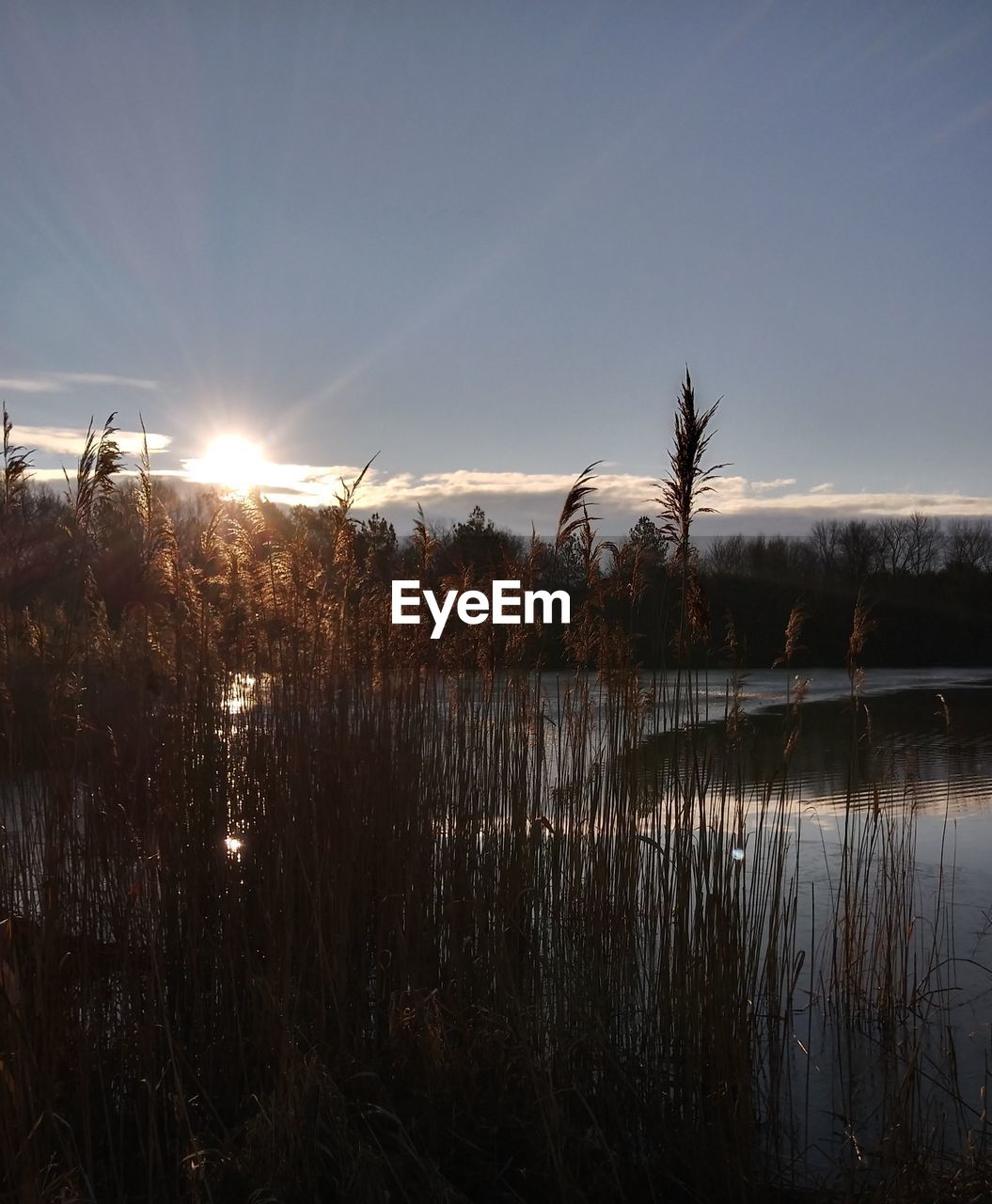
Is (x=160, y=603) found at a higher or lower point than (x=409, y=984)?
higher

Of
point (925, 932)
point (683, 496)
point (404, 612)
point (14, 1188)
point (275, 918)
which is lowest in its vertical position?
point (925, 932)

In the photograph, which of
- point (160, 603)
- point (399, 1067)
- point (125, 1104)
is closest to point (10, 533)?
point (160, 603)

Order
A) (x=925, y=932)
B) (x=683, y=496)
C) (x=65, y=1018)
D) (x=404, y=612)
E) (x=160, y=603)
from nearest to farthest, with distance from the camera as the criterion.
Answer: (x=65, y=1018) → (x=683, y=496) → (x=160, y=603) → (x=404, y=612) → (x=925, y=932)

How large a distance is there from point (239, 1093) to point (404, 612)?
6.85 feet

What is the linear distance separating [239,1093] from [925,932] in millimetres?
3672

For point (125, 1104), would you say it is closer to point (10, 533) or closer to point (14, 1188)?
point (14, 1188)

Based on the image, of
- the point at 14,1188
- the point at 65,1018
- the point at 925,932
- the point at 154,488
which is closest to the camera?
the point at 14,1188

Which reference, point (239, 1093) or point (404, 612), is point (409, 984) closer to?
point (239, 1093)

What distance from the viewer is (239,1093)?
302 cm

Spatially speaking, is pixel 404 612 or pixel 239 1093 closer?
pixel 239 1093

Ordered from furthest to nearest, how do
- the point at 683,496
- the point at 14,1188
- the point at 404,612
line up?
the point at 404,612 < the point at 683,496 < the point at 14,1188

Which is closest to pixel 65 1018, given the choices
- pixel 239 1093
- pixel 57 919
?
pixel 57 919

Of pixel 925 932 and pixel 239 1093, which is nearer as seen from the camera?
pixel 239 1093

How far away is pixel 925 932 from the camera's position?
17.2ft
